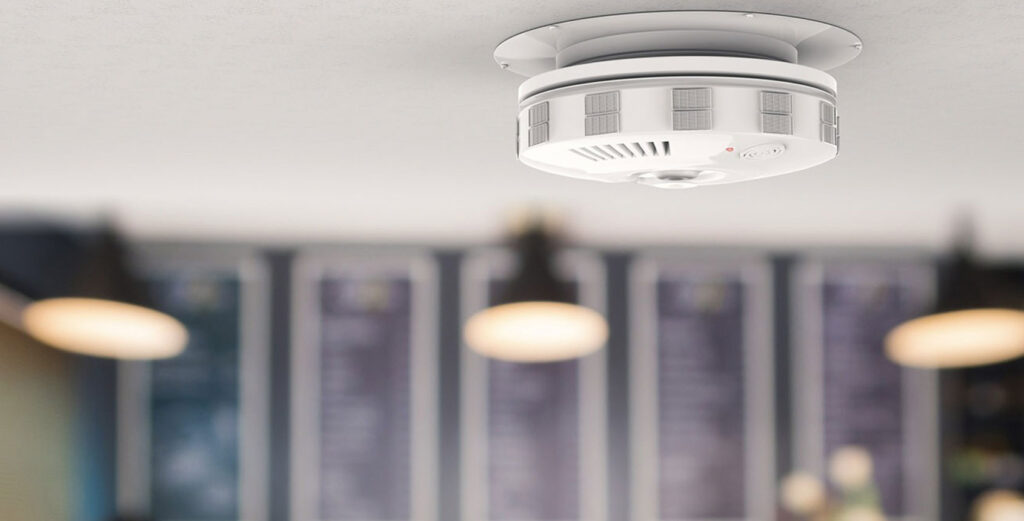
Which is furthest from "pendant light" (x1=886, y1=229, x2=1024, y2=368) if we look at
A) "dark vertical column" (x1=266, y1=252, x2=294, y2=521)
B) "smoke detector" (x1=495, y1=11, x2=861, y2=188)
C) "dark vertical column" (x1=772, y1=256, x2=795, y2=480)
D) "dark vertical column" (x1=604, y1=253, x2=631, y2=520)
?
"smoke detector" (x1=495, y1=11, x2=861, y2=188)

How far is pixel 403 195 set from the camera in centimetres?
195

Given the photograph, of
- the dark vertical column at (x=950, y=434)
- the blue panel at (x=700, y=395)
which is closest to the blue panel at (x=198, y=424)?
the blue panel at (x=700, y=395)

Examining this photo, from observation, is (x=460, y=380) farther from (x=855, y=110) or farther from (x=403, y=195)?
(x=855, y=110)

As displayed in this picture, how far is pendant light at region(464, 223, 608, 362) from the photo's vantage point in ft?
9.08

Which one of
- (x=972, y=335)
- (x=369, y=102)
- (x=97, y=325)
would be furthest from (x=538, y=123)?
(x=972, y=335)

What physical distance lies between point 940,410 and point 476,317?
60.2 inches

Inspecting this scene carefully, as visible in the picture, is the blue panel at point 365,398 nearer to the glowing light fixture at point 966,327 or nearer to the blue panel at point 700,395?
the blue panel at point 700,395

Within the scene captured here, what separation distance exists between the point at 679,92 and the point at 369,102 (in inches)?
15.9

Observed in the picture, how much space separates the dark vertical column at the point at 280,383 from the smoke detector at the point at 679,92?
109 inches

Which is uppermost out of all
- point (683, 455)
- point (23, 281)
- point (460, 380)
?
point (23, 281)

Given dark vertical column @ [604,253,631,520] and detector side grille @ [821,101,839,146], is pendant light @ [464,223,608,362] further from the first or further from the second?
detector side grille @ [821,101,839,146]

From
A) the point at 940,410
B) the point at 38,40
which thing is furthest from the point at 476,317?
the point at 38,40

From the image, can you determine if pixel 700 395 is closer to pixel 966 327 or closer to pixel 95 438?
pixel 966 327

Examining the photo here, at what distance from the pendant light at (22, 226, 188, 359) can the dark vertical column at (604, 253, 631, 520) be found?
51.0 inches
